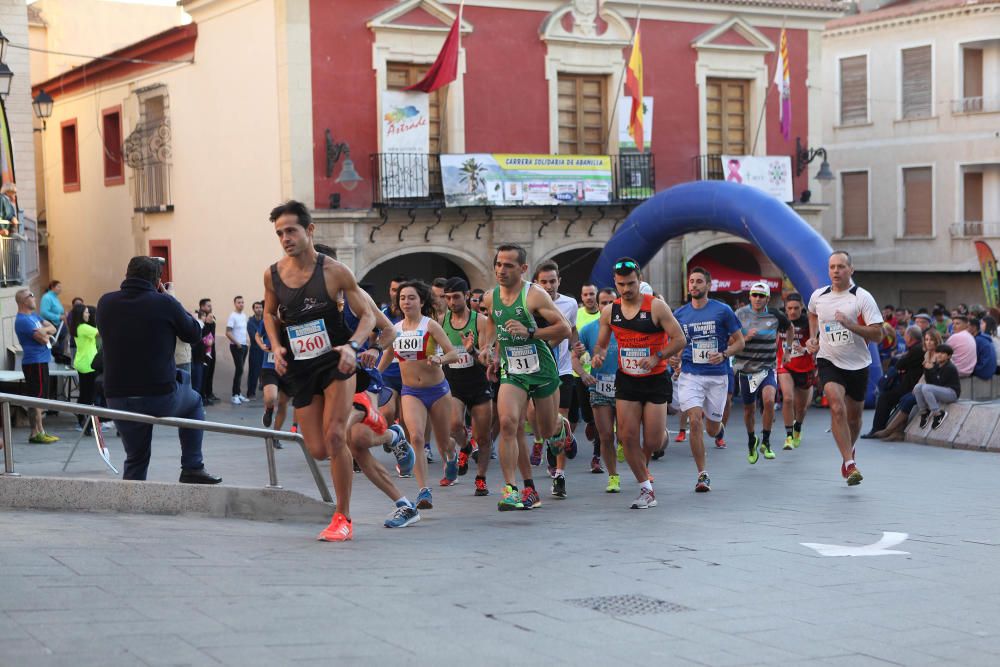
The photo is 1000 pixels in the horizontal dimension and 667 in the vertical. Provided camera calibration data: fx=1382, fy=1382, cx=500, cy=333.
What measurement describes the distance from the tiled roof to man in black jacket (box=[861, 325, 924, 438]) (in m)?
22.6

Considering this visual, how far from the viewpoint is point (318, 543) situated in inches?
318

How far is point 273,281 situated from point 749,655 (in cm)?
404

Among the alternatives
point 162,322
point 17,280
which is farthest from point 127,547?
point 17,280

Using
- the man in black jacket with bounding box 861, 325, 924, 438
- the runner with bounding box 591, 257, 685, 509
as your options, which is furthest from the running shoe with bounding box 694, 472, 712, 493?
the man in black jacket with bounding box 861, 325, 924, 438

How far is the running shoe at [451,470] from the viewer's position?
39.5 ft

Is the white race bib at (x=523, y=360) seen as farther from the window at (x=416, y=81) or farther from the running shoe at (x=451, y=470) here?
the window at (x=416, y=81)

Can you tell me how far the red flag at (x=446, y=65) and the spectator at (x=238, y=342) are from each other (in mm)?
5138

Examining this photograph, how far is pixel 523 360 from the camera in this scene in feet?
33.5

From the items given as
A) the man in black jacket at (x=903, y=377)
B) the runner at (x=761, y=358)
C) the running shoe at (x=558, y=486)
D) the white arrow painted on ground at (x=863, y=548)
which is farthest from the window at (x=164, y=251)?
the white arrow painted on ground at (x=863, y=548)

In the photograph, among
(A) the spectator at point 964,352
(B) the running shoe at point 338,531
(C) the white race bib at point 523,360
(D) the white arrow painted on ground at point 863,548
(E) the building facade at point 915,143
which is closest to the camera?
(D) the white arrow painted on ground at point 863,548

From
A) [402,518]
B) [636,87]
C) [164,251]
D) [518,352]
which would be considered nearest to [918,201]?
[636,87]

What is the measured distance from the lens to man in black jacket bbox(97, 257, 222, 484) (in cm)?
955

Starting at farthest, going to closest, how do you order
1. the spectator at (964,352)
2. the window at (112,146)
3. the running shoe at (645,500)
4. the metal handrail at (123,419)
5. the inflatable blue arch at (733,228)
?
the window at (112,146)
the inflatable blue arch at (733,228)
the spectator at (964,352)
the running shoe at (645,500)
the metal handrail at (123,419)

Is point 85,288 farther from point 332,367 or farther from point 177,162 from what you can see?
point 332,367
